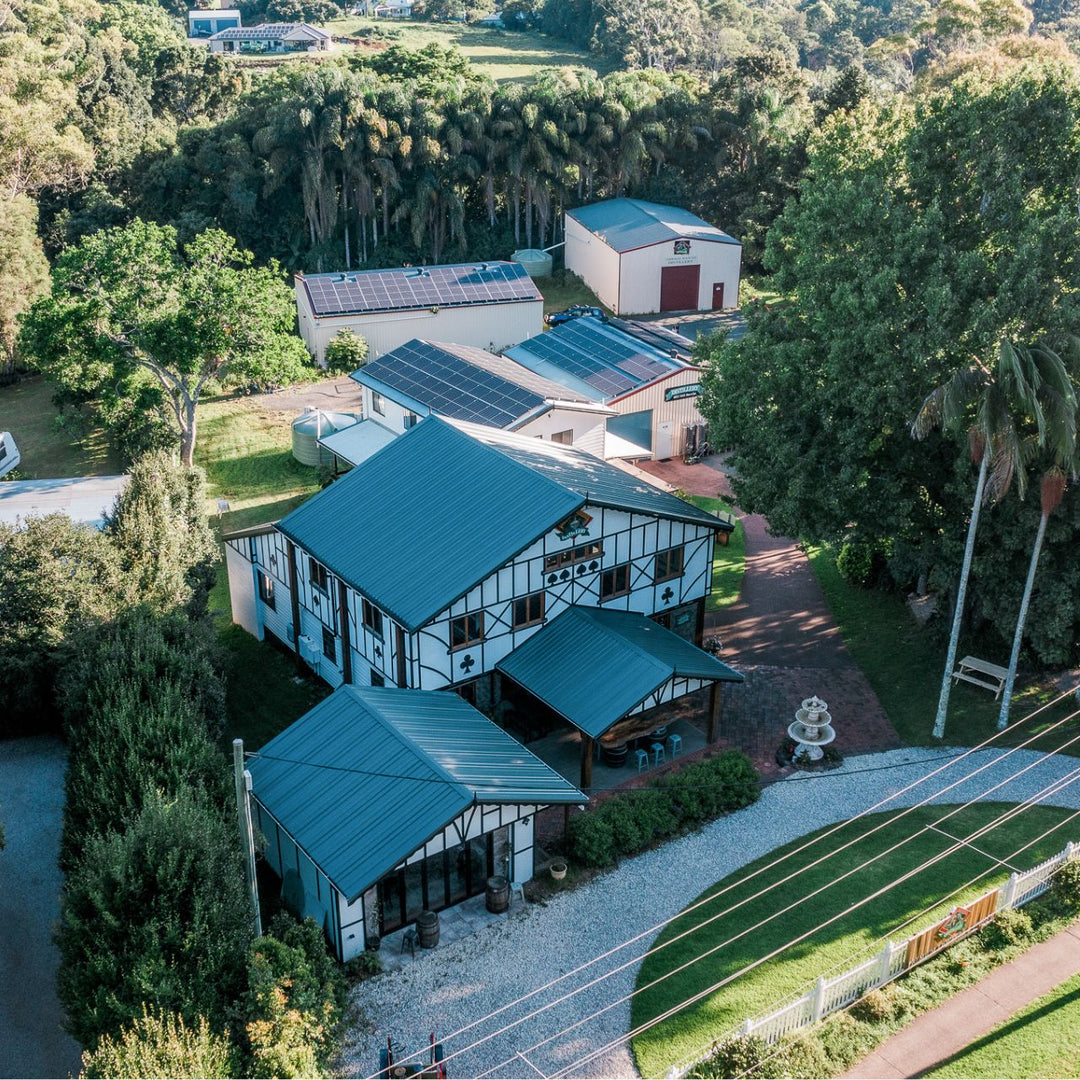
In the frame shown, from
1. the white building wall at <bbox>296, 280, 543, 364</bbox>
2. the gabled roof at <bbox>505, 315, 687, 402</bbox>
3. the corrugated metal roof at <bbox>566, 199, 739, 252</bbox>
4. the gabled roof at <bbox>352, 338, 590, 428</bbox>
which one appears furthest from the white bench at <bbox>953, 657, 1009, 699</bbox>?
the corrugated metal roof at <bbox>566, 199, 739, 252</bbox>

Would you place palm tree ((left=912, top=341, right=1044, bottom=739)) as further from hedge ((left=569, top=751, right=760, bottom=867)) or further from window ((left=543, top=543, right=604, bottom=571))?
hedge ((left=569, top=751, right=760, bottom=867))

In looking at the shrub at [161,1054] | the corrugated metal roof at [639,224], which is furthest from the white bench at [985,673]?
the corrugated metal roof at [639,224]

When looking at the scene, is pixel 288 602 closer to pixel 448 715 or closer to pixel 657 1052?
pixel 448 715

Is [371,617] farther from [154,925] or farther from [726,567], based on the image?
[726,567]

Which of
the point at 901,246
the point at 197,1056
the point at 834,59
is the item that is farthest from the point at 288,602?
the point at 834,59

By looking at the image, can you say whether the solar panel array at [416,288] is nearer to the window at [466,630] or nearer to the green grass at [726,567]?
the green grass at [726,567]

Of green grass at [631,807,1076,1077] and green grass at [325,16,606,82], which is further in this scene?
green grass at [325,16,606,82]

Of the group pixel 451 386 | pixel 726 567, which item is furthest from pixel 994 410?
pixel 451 386
